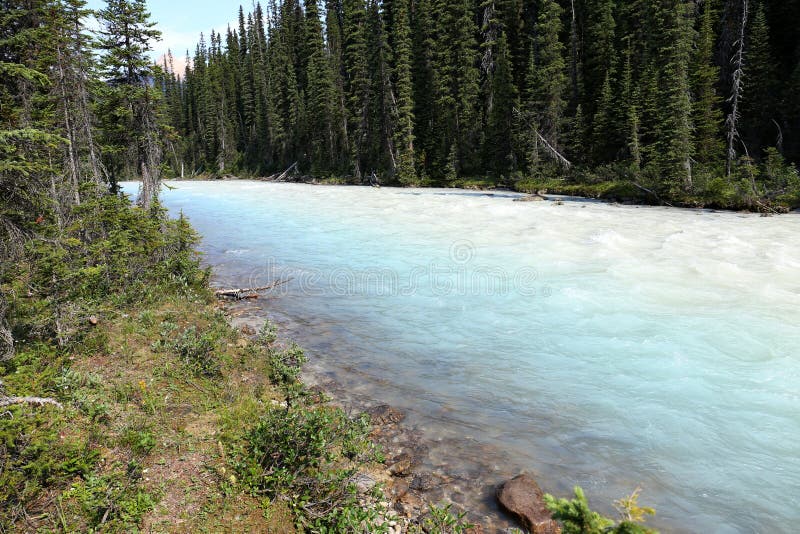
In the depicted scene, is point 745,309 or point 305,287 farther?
point 305,287

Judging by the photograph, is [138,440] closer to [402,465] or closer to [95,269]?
[402,465]

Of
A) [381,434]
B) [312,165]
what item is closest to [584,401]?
[381,434]

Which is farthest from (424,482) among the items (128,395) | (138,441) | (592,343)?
(592,343)

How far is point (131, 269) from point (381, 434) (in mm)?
7745

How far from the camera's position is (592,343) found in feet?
30.0

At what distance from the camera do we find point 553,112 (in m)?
39.3

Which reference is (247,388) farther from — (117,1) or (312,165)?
(312,165)

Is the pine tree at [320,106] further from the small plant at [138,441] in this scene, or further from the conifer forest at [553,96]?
the small plant at [138,441]

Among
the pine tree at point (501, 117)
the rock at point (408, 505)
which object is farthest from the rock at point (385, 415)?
the pine tree at point (501, 117)

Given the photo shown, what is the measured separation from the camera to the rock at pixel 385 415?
21.1 ft

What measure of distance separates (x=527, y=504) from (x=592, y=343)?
5234mm

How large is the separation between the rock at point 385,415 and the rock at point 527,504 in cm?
192

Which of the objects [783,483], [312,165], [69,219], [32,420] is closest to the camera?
[32,420]

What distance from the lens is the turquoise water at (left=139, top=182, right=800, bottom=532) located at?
5.57m
